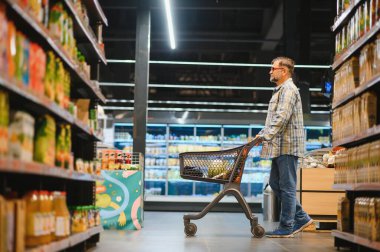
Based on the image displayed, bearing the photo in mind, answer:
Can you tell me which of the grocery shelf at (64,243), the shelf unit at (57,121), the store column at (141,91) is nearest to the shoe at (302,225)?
the shelf unit at (57,121)

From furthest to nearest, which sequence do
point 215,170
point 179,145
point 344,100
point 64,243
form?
point 179,145
point 215,170
point 344,100
point 64,243

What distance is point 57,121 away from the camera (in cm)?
399

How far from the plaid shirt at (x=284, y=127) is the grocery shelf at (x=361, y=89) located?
29.0 inches

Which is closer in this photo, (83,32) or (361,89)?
(361,89)

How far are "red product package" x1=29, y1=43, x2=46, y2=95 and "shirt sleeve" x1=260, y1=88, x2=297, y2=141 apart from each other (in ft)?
9.84

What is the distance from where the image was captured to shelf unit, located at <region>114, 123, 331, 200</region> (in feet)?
43.8

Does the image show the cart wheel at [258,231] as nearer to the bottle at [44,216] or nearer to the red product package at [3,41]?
the bottle at [44,216]

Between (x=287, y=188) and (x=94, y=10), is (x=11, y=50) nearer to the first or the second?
(x=94, y=10)

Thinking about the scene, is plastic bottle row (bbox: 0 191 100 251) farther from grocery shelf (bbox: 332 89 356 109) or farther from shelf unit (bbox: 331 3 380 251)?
grocery shelf (bbox: 332 89 356 109)

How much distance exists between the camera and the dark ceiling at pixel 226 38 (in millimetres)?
11359

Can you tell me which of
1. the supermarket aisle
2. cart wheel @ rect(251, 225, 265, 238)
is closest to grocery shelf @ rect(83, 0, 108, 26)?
the supermarket aisle

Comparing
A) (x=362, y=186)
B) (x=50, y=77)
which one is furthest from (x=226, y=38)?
(x=50, y=77)

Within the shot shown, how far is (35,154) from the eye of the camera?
3.12 m

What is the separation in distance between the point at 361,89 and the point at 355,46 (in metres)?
0.40
